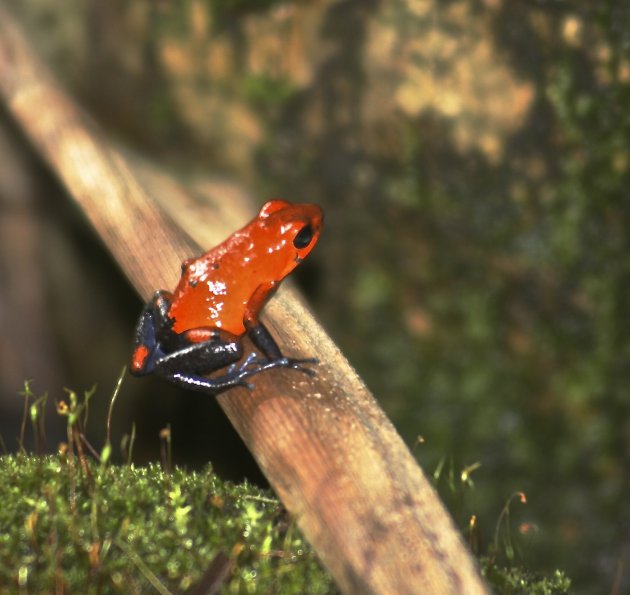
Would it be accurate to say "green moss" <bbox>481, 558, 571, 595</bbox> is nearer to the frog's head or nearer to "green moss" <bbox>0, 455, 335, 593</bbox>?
"green moss" <bbox>0, 455, 335, 593</bbox>

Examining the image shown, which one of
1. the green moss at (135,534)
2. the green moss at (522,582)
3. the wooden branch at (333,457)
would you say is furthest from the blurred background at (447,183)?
the green moss at (135,534)

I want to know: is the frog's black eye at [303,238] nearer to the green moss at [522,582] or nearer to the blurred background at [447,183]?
the green moss at [522,582]

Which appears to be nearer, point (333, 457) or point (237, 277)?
point (333, 457)

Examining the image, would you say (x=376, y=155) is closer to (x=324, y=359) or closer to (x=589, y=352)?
(x=589, y=352)

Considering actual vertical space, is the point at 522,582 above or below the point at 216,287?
below

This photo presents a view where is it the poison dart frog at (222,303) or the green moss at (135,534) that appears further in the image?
the poison dart frog at (222,303)

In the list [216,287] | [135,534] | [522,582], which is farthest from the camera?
[216,287]

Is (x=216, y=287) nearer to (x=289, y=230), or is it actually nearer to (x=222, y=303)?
(x=222, y=303)

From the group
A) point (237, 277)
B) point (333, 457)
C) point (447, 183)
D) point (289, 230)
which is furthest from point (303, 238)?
point (447, 183)
